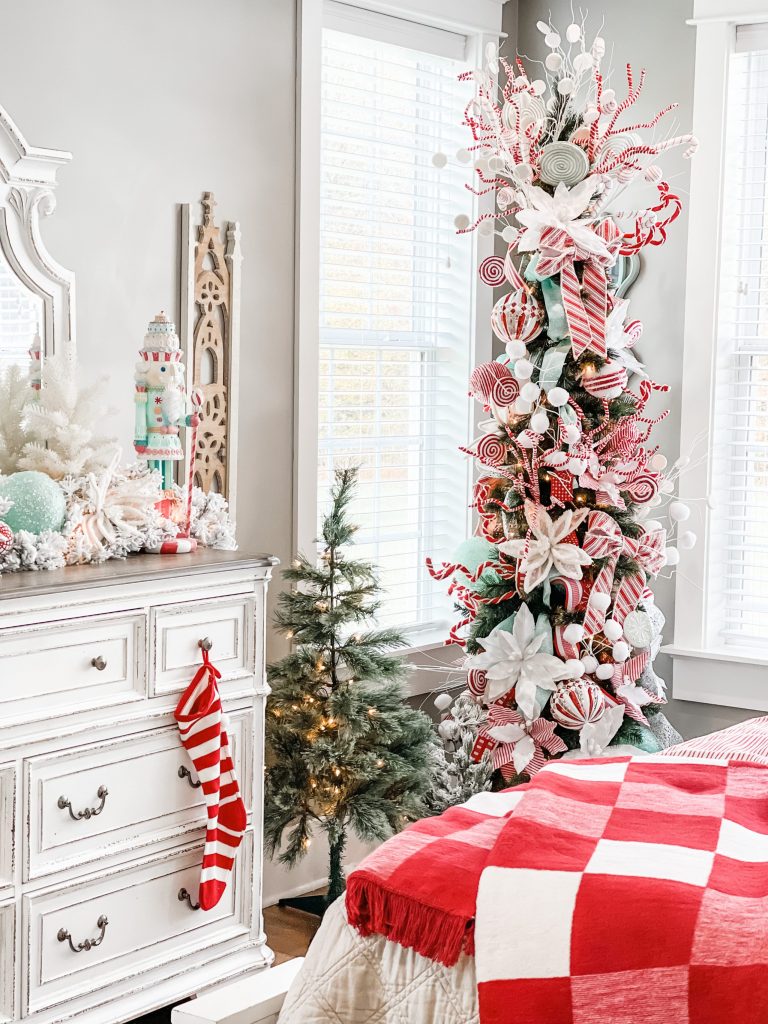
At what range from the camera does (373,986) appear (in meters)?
1.58

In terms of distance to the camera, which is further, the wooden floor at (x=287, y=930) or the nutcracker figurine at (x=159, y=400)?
the wooden floor at (x=287, y=930)

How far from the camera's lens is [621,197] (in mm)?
3947

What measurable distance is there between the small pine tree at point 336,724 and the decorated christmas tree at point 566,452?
0.34 metres

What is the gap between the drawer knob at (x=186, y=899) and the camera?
2.57 meters

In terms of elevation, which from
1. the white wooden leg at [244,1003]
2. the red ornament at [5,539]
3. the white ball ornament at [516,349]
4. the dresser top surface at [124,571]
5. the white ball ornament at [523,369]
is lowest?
the white wooden leg at [244,1003]

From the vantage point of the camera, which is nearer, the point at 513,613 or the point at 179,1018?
the point at 179,1018

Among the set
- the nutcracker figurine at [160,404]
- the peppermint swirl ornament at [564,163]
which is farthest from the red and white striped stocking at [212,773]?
the peppermint swirl ornament at [564,163]

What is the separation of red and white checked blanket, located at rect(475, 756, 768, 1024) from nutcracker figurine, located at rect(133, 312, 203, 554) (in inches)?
54.0

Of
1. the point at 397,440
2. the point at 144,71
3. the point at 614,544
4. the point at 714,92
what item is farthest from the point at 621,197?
the point at 144,71

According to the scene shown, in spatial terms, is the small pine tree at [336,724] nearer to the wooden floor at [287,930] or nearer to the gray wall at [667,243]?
the wooden floor at [287,930]

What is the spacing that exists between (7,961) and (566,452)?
1.87 m

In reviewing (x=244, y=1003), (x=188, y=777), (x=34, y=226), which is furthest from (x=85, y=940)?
(x=34, y=226)

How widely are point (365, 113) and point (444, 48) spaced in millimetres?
460

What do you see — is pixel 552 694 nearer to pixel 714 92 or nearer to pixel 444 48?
pixel 714 92
